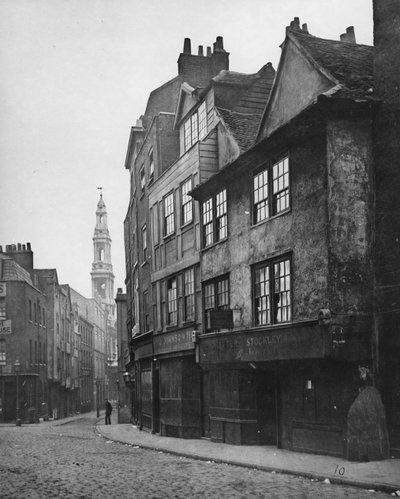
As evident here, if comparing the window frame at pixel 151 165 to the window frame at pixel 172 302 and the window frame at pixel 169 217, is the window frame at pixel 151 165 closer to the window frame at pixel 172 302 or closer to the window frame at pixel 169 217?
the window frame at pixel 169 217

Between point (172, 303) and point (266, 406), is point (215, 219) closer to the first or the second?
point (172, 303)

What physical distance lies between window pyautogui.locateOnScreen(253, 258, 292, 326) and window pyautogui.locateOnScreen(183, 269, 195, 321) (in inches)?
→ 213

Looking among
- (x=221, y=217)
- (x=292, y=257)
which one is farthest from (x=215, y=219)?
(x=292, y=257)

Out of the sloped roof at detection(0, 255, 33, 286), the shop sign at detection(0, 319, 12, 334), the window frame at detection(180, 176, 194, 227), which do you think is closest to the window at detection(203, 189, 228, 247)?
the window frame at detection(180, 176, 194, 227)

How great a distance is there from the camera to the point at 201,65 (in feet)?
100

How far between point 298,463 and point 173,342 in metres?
11.0

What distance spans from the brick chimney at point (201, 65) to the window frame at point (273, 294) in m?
13.4

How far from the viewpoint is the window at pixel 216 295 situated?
21.4m

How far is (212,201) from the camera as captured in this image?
73.9 feet

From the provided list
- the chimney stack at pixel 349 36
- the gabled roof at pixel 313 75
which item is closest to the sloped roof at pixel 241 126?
the gabled roof at pixel 313 75

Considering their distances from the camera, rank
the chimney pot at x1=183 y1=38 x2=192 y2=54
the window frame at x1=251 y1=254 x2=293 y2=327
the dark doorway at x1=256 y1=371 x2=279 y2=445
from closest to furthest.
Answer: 1. the window frame at x1=251 y1=254 x2=293 y2=327
2. the dark doorway at x1=256 y1=371 x2=279 y2=445
3. the chimney pot at x1=183 y1=38 x2=192 y2=54

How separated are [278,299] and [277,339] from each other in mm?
1215

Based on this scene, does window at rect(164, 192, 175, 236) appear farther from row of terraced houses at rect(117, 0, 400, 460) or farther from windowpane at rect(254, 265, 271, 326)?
windowpane at rect(254, 265, 271, 326)

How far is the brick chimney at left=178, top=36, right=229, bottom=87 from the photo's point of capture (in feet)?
99.3
